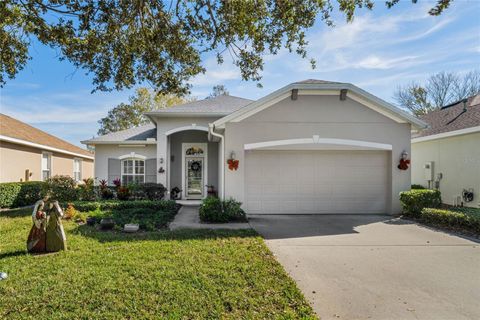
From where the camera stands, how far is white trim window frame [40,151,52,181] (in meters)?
18.5

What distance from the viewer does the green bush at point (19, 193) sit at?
13062 millimetres

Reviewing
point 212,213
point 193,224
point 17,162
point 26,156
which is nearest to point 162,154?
point 212,213

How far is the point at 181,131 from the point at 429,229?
11.5 meters

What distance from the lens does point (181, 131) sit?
612 inches

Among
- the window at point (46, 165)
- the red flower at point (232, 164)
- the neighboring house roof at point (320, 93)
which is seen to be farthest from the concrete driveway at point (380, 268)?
the window at point (46, 165)

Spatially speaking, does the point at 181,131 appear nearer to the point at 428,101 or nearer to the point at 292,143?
the point at 292,143

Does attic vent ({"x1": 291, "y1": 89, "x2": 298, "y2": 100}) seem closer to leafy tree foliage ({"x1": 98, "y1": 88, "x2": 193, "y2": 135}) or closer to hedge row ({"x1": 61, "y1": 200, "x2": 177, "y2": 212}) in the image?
hedge row ({"x1": 61, "y1": 200, "x2": 177, "y2": 212})

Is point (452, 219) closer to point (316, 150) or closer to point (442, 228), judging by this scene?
point (442, 228)

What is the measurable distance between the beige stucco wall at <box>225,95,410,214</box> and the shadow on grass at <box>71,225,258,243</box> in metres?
2.84

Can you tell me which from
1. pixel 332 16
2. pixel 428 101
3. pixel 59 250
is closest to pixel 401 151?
pixel 332 16

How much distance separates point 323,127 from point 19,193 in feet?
45.1

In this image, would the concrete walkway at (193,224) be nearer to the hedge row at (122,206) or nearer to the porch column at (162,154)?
the hedge row at (122,206)

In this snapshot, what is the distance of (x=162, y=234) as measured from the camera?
7.61m

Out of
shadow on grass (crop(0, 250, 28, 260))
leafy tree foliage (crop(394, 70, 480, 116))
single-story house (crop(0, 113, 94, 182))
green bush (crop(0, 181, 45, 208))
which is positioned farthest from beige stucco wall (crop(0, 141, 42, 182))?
leafy tree foliage (crop(394, 70, 480, 116))
